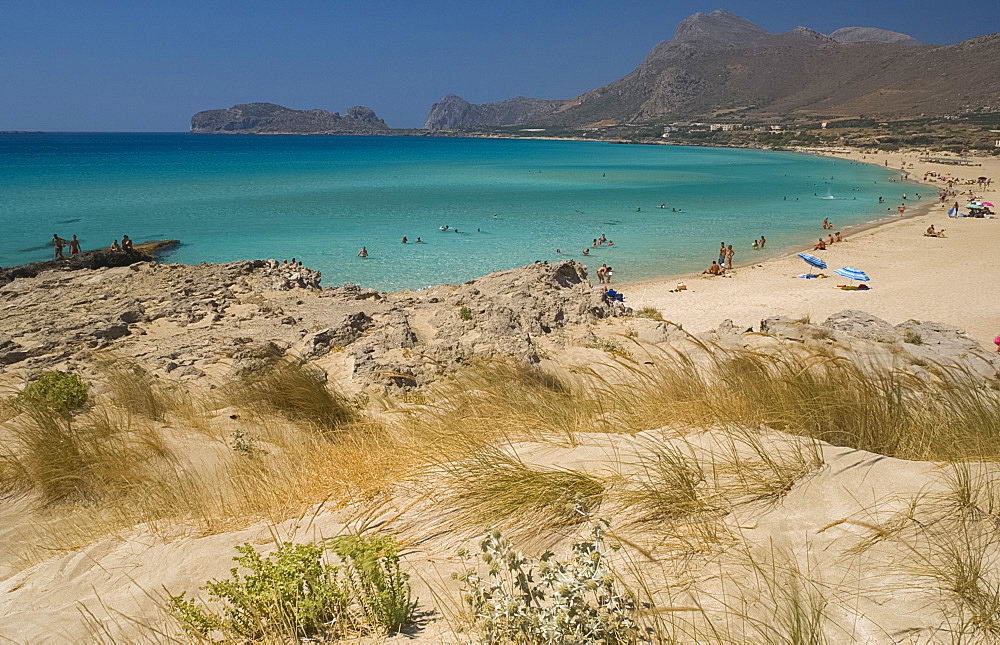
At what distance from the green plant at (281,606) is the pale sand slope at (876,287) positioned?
1331 cm

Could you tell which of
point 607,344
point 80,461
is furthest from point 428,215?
Result: point 80,461

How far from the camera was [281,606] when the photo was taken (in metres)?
2.10

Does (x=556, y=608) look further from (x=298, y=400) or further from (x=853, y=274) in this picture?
(x=853, y=274)

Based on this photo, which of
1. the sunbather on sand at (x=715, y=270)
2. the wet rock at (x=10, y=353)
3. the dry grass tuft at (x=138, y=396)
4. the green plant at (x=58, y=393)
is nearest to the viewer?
the green plant at (x=58, y=393)

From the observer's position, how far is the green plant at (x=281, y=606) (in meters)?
2.11

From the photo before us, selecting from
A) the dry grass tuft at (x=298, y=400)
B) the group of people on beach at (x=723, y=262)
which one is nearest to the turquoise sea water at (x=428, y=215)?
the group of people on beach at (x=723, y=262)

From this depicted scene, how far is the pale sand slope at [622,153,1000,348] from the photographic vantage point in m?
15.9

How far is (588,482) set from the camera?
9.04ft

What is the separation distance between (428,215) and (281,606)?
3677 centimetres

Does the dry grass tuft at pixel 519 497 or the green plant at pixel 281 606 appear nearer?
the green plant at pixel 281 606

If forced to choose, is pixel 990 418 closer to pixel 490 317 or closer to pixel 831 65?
pixel 490 317

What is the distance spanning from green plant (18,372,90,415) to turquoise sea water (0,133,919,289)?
602 inches

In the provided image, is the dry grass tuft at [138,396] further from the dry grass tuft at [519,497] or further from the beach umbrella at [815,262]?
the beach umbrella at [815,262]

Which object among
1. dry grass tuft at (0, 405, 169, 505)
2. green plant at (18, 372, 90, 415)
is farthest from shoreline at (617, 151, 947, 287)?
dry grass tuft at (0, 405, 169, 505)
